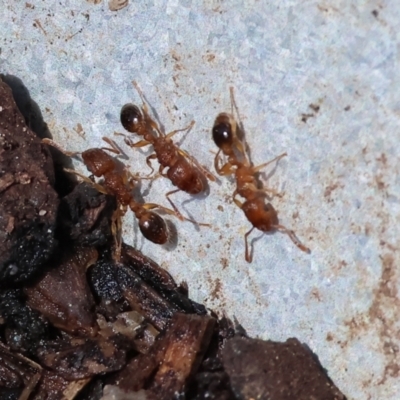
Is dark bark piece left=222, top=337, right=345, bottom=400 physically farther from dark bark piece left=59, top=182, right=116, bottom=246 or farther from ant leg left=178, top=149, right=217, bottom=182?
dark bark piece left=59, top=182, right=116, bottom=246

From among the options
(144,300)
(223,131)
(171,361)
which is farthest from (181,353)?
(223,131)

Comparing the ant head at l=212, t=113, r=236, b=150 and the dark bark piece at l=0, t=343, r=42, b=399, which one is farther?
the dark bark piece at l=0, t=343, r=42, b=399

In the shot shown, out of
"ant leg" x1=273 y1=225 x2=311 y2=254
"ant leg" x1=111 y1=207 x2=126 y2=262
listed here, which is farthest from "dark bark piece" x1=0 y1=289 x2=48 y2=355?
"ant leg" x1=273 y1=225 x2=311 y2=254

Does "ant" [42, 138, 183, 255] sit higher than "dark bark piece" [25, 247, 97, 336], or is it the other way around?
"ant" [42, 138, 183, 255]

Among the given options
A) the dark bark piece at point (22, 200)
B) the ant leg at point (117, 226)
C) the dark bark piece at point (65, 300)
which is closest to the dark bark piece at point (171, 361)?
the dark bark piece at point (65, 300)

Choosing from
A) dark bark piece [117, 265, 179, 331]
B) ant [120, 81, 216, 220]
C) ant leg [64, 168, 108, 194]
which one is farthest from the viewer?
ant leg [64, 168, 108, 194]

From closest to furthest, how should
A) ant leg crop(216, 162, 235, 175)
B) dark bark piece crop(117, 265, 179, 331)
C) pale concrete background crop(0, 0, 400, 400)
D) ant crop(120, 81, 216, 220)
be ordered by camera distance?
pale concrete background crop(0, 0, 400, 400) < ant leg crop(216, 162, 235, 175) < ant crop(120, 81, 216, 220) < dark bark piece crop(117, 265, 179, 331)

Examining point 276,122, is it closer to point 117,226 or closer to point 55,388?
point 117,226
